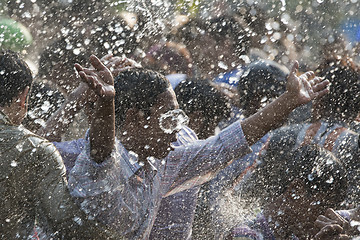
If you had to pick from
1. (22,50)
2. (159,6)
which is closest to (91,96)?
(22,50)

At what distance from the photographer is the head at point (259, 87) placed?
3.07 meters

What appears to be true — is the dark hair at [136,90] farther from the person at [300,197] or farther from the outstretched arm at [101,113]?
the person at [300,197]

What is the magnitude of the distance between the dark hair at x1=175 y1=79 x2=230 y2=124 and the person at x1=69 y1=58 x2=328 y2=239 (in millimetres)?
973

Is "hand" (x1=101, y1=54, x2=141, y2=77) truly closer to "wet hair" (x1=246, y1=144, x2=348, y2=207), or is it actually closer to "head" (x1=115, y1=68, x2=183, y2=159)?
"head" (x1=115, y1=68, x2=183, y2=159)

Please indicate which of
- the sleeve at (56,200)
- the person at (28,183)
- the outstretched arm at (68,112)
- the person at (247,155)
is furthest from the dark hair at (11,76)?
the person at (247,155)

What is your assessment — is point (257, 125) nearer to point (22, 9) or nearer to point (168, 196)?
point (168, 196)

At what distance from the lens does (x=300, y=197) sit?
8.38 feet

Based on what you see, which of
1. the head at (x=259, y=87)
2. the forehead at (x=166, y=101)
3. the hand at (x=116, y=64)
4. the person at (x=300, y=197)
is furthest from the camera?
the head at (x=259, y=87)

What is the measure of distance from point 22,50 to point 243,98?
6.91 ft

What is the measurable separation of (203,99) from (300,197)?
34.2 inches

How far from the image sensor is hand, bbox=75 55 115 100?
162 centimetres

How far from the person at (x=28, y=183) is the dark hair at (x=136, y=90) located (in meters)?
0.39

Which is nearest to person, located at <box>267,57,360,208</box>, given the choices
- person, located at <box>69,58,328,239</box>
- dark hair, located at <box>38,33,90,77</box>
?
person, located at <box>69,58,328,239</box>

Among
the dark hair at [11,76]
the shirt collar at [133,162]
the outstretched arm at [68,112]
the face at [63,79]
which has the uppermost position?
the dark hair at [11,76]
